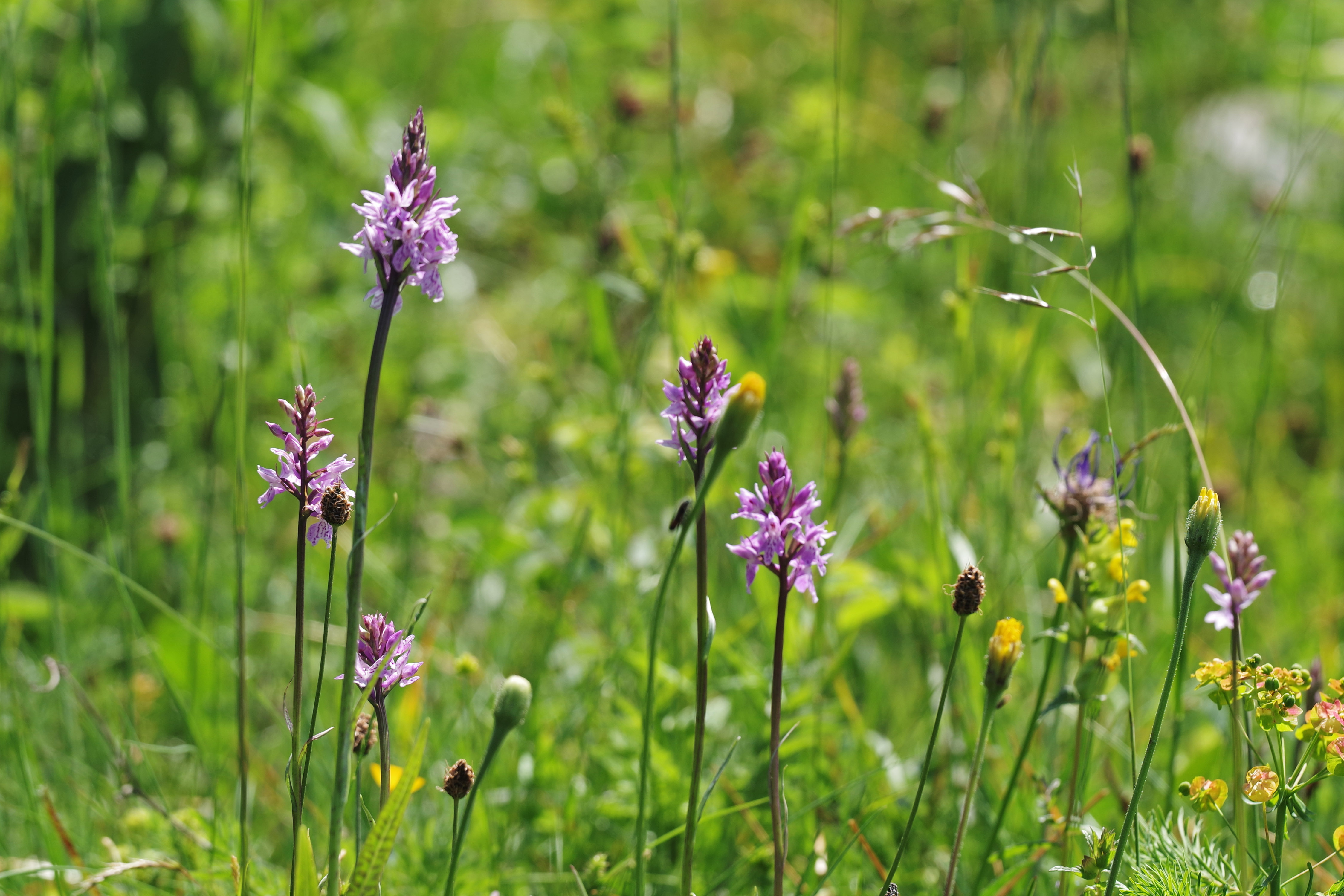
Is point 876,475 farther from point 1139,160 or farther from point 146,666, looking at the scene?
point 146,666

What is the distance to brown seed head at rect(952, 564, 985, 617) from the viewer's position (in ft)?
3.27

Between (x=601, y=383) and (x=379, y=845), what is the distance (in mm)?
2474

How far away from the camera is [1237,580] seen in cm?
129

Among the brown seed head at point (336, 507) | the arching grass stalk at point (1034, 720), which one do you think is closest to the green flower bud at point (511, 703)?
the brown seed head at point (336, 507)

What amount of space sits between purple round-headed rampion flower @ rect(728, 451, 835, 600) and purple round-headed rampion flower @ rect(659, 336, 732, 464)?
7 cm

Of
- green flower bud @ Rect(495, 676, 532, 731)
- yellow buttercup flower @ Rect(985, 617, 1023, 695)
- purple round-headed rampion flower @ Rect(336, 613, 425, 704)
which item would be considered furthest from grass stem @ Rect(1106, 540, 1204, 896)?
purple round-headed rampion flower @ Rect(336, 613, 425, 704)

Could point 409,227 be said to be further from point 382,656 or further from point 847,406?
→ point 847,406

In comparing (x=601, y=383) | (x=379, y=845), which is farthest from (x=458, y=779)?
(x=601, y=383)

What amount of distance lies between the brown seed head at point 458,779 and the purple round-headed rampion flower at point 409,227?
45 centimetres

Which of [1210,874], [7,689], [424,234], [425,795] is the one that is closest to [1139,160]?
[1210,874]

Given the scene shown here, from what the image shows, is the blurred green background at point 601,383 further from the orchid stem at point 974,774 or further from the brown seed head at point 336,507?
the orchid stem at point 974,774

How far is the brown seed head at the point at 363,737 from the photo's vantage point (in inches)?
43.6

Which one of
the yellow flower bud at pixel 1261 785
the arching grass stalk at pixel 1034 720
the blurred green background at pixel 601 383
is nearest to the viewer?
the yellow flower bud at pixel 1261 785

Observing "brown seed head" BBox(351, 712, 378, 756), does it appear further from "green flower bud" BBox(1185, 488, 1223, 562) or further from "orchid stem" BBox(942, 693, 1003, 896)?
"green flower bud" BBox(1185, 488, 1223, 562)
